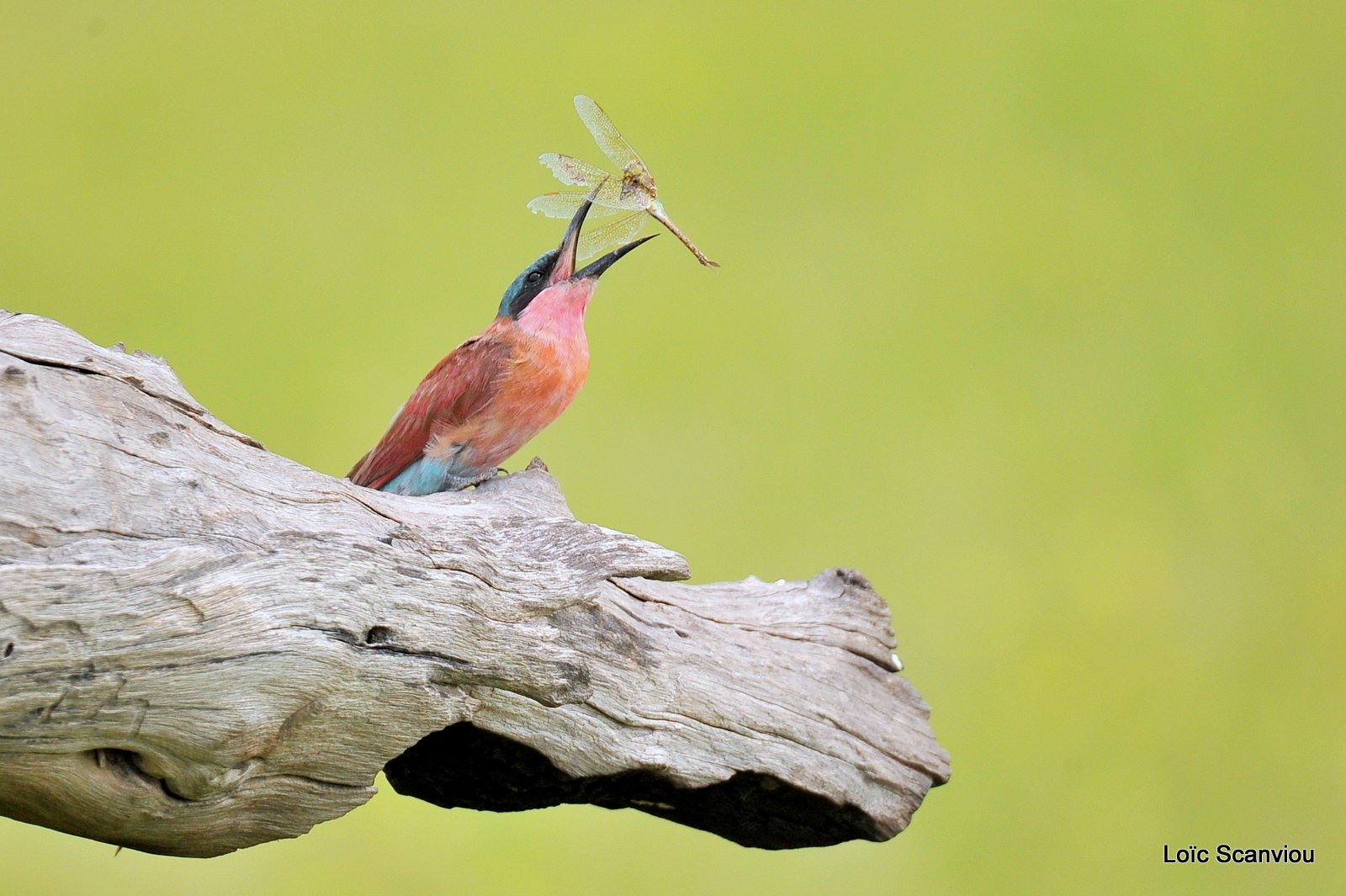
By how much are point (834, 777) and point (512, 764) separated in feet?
2.10

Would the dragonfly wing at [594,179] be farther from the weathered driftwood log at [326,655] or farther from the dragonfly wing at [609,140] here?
the weathered driftwood log at [326,655]

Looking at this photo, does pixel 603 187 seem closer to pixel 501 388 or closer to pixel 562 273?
pixel 562 273

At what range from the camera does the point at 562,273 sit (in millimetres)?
2500

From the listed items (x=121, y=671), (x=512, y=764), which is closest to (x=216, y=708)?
(x=121, y=671)

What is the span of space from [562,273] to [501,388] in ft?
0.97

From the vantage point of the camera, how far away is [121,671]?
1.49 metres

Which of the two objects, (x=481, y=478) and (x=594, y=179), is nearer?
(x=481, y=478)

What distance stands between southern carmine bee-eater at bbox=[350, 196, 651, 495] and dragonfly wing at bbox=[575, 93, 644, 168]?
0.45 feet

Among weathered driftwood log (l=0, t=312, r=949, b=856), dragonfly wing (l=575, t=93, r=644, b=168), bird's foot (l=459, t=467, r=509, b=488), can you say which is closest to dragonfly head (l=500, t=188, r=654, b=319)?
dragonfly wing (l=575, t=93, r=644, b=168)

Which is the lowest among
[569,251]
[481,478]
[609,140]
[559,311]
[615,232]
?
[481,478]

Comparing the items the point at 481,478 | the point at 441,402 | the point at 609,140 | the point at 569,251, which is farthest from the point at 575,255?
the point at 481,478

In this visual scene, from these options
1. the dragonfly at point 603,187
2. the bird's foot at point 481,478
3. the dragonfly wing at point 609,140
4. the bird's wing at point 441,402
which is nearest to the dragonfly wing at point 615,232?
the dragonfly at point 603,187

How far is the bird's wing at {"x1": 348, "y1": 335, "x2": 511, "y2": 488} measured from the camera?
2.39 meters

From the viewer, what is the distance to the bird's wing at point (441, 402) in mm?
2391
